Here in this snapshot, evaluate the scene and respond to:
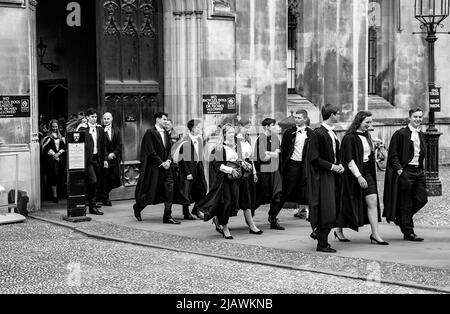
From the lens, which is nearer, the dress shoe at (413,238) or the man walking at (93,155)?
the dress shoe at (413,238)

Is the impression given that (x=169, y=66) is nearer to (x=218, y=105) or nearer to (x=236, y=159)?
(x=218, y=105)

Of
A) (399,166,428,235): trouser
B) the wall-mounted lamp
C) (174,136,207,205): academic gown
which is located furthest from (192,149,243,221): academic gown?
the wall-mounted lamp

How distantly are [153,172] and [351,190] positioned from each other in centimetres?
408

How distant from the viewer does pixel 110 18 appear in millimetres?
19031

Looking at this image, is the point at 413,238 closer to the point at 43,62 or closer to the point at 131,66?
the point at 131,66

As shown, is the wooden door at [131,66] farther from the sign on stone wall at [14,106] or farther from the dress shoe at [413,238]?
the dress shoe at [413,238]

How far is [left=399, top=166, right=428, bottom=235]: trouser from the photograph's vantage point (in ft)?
45.2

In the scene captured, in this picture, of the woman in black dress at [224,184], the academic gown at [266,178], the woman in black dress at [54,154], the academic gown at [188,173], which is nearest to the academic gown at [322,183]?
the woman in black dress at [224,184]

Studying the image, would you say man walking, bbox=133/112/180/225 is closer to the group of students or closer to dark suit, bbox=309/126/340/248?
the group of students

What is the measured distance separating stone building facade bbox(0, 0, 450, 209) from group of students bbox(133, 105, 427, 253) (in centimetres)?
267

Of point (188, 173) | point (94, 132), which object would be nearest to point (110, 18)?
point (94, 132)

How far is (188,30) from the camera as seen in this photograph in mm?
19969

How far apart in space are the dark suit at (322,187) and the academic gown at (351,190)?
474 millimetres

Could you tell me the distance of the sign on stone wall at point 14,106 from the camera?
16.6 m
